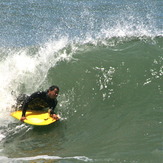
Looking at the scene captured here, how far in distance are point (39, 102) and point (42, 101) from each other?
0.37 ft

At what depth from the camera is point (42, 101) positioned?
7898mm

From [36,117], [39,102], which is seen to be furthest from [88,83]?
[36,117]

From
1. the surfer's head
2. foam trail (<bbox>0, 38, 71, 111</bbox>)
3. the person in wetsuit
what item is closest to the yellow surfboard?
the person in wetsuit

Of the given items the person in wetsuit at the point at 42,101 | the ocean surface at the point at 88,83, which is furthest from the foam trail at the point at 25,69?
the person in wetsuit at the point at 42,101

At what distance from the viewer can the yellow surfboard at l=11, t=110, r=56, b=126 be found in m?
7.55

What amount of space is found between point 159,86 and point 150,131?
2417 millimetres

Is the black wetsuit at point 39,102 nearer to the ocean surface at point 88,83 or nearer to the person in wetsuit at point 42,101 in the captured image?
the person in wetsuit at point 42,101

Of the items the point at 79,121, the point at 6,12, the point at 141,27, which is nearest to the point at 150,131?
the point at 79,121

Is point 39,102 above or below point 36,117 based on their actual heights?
above

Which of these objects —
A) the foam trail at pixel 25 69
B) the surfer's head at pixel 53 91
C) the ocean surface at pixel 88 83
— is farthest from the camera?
the foam trail at pixel 25 69

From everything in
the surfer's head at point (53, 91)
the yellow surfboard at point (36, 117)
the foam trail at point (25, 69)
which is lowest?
the yellow surfboard at point (36, 117)

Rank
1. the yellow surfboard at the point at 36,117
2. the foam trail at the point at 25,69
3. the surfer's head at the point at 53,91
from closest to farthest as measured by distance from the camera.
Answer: the surfer's head at the point at 53,91, the yellow surfboard at the point at 36,117, the foam trail at the point at 25,69

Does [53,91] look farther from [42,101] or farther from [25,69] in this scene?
[25,69]

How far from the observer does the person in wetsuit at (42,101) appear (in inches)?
291
